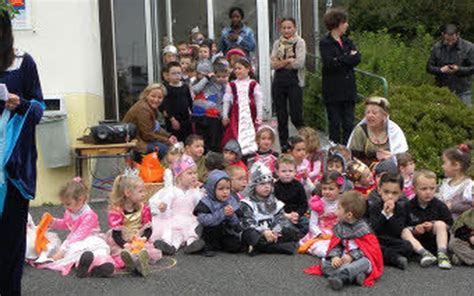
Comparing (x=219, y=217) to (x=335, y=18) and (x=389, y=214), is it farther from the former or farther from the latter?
(x=335, y=18)

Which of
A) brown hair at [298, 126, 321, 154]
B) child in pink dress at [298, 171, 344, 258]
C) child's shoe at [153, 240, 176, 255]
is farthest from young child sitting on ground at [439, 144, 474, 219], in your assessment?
child's shoe at [153, 240, 176, 255]

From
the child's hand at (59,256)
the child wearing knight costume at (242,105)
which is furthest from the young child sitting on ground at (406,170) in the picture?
the child's hand at (59,256)

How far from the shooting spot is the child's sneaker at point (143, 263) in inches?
266

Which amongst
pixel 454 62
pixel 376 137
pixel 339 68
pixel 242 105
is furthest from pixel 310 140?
pixel 454 62

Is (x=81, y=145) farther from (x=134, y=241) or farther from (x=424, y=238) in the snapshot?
(x=424, y=238)

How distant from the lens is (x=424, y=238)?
7328 millimetres

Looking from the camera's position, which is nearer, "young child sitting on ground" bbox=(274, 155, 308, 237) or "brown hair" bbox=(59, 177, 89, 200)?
"brown hair" bbox=(59, 177, 89, 200)

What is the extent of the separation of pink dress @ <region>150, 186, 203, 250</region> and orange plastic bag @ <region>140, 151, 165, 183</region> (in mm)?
1375

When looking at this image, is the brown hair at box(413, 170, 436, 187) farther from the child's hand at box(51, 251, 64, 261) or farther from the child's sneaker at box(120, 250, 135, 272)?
the child's hand at box(51, 251, 64, 261)

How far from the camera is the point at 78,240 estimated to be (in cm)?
714

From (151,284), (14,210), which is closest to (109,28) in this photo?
(151,284)

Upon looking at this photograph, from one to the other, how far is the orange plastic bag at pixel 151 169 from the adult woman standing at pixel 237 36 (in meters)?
3.30

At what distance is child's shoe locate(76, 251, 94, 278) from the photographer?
Answer: 6785mm

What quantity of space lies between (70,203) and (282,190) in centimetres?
205
